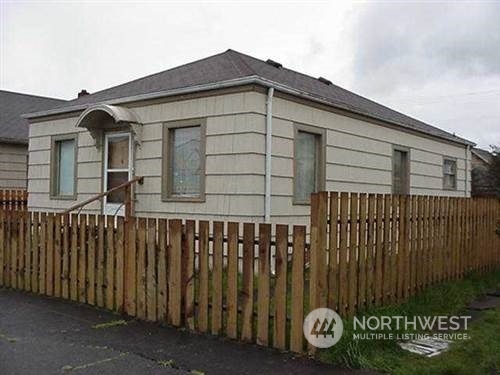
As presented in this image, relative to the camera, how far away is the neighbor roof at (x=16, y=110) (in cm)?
1669

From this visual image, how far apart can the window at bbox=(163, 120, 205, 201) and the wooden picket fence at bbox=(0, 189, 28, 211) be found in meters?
6.25

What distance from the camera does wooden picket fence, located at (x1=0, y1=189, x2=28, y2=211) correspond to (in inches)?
552

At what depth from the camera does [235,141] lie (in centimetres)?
866

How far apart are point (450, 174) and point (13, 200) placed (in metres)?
12.5

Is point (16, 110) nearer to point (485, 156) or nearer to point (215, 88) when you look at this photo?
point (215, 88)

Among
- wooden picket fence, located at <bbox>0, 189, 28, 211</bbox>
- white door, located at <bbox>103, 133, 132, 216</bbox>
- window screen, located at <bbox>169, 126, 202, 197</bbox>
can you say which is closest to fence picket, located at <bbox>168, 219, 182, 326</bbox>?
window screen, located at <bbox>169, 126, 202, 197</bbox>

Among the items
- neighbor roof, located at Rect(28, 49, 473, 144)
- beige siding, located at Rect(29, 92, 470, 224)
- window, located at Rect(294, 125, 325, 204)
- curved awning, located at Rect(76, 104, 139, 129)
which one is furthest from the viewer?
curved awning, located at Rect(76, 104, 139, 129)

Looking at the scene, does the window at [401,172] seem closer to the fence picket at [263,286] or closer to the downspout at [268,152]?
the downspout at [268,152]

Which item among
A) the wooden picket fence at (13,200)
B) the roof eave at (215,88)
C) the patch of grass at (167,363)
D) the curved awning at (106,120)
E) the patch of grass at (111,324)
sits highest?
the roof eave at (215,88)

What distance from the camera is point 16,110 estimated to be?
18.9 m

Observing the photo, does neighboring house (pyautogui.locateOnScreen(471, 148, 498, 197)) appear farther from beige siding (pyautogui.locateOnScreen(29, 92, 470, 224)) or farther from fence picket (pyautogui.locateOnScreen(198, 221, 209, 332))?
fence picket (pyautogui.locateOnScreen(198, 221, 209, 332))

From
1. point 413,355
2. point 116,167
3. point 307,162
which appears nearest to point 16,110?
point 116,167

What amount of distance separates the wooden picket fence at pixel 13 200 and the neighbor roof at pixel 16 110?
9.25 ft

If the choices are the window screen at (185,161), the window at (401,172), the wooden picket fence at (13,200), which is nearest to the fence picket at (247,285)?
the window screen at (185,161)
